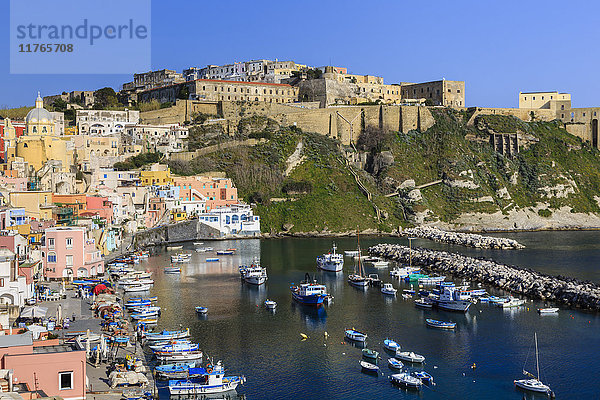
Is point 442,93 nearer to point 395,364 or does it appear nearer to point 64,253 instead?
point 64,253

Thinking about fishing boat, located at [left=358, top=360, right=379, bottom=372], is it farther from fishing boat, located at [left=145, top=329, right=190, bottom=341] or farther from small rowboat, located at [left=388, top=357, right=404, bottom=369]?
fishing boat, located at [left=145, top=329, right=190, bottom=341]

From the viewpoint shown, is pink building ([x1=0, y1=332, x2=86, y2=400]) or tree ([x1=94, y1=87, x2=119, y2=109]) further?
tree ([x1=94, y1=87, x2=119, y2=109])

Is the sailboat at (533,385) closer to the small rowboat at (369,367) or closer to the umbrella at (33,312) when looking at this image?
the small rowboat at (369,367)

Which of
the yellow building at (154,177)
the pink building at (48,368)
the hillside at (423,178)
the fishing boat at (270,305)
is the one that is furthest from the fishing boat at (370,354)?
the yellow building at (154,177)

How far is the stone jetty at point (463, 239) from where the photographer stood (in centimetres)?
5741

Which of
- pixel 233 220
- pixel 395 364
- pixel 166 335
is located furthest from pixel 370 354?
pixel 233 220

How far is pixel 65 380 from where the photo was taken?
17.0 m

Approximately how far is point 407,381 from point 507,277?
1975 centimetres

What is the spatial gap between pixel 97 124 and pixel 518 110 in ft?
174

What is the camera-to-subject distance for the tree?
8400cm

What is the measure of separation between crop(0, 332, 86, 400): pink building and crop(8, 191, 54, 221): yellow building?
93.8ft

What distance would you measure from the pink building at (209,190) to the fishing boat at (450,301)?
34340 mm

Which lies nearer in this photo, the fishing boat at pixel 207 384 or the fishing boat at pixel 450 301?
the fishing boat at pixel 207 384

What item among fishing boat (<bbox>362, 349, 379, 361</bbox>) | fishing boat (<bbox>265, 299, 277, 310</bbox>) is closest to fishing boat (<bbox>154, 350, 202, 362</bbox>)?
fishing boat (<bbox>362, 349, 379, 361</bbox>)
